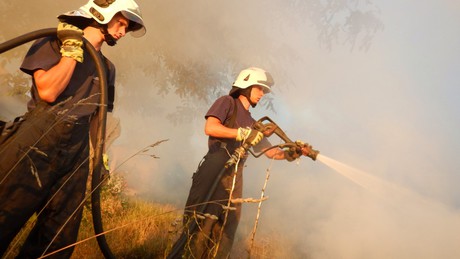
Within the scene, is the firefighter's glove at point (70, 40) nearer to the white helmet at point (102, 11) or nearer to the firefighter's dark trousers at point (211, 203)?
the white helmet at point (102, 11)

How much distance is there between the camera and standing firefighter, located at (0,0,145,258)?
6.70 ft

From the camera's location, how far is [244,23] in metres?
11.9

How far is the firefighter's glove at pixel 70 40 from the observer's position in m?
2.10

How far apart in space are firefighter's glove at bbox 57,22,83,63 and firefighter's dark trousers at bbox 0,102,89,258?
0.36m

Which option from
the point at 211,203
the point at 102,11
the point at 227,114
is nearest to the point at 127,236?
the point at 211,203

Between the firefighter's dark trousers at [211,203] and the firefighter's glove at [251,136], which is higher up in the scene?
the firefighter's glove at [251,136]

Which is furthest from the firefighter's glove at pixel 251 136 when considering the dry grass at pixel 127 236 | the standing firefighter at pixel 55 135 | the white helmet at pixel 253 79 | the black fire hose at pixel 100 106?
the black fire hose at pixel 100 106

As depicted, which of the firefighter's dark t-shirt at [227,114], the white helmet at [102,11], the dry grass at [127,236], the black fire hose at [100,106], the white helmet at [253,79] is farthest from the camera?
the white helmet at [253,79]

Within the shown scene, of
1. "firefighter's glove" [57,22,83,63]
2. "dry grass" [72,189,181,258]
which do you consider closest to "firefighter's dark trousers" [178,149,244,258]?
"dry grass" [72,189,181,258]

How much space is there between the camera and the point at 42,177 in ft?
7.06

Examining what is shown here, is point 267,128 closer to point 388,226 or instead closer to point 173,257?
point 173,257

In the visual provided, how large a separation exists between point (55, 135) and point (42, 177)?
0.26 metres

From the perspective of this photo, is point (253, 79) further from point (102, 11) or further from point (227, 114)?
point (102, 11)

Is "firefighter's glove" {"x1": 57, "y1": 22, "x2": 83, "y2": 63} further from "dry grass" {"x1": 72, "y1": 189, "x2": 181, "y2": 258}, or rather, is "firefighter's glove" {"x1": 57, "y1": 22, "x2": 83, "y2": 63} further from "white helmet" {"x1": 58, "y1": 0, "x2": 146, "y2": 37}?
"dry grass" {"x1": 72, "y1": 189, "x2": 181, "y2": 258}
